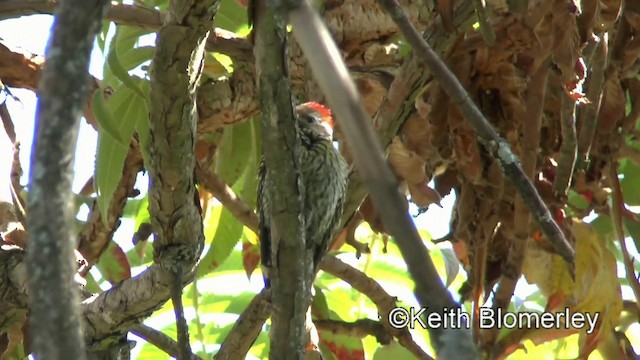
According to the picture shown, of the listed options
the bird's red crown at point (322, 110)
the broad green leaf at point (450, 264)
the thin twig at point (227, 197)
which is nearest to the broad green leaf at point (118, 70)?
the thin twig at point (227, 197)

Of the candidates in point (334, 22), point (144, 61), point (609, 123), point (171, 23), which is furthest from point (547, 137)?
point (171, 23)

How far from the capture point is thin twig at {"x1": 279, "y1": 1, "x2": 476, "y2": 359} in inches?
30.0

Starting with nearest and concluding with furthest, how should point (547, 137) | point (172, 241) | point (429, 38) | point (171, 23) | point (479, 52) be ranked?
point (171, 23) < point (172, 241) < point (429, 38) < point (479, 52) < point (547, 137)

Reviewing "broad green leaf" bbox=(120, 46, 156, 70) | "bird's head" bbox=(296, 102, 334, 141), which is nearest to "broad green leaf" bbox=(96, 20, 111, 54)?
"broad green leaf" bbox=(120, 46, 156, 70)

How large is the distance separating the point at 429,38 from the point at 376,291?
816 millimetres

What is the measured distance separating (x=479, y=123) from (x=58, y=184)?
0.75 m

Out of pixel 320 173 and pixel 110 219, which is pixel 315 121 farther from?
pixel 110 219

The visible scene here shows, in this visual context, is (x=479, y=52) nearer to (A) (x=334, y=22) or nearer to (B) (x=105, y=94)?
(A) (x=334, y=22)

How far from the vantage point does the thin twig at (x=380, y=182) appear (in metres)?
0.76

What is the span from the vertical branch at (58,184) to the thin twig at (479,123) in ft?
1.76

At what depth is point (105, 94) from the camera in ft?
8.25

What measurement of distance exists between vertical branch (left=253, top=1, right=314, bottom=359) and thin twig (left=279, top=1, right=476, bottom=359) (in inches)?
24.0

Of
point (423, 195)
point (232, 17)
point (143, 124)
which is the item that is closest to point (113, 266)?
point (143, 124)

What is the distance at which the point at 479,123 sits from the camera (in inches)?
55.5
